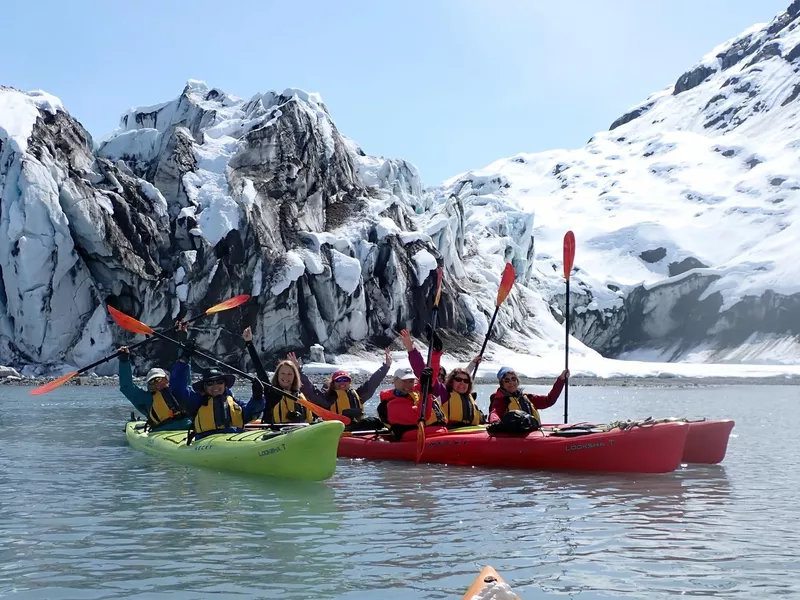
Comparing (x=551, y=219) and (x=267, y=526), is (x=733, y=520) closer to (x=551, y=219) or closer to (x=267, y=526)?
(x=267, y=526)

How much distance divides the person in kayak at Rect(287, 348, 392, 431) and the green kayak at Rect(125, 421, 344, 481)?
215 cm

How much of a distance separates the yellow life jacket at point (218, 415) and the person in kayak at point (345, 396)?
146 centimetres

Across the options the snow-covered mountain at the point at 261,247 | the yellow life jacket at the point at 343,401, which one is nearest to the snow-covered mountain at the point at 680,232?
the snow-covered mountain at the point at 261,247

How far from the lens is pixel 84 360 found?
149 feet

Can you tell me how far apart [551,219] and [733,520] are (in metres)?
123

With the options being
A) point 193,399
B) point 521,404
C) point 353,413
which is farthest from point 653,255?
point 193,399

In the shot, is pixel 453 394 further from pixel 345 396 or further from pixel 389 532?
pixel 389 532

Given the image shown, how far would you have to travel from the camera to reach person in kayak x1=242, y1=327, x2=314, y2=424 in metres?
12.3

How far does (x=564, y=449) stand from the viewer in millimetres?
11727

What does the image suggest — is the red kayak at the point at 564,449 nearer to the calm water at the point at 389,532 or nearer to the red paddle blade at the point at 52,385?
the calm water at the point at 389,532

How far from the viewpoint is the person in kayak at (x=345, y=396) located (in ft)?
44.4

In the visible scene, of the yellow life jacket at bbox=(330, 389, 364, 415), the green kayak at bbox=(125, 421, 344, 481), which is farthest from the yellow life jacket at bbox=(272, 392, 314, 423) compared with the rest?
the yellow life jacket at bbox=(330, 389, 364, 415)

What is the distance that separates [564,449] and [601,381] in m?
46.9

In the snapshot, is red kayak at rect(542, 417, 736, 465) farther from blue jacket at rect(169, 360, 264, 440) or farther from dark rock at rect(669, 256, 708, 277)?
dark rock at rect(669, 256, 708, 277)
